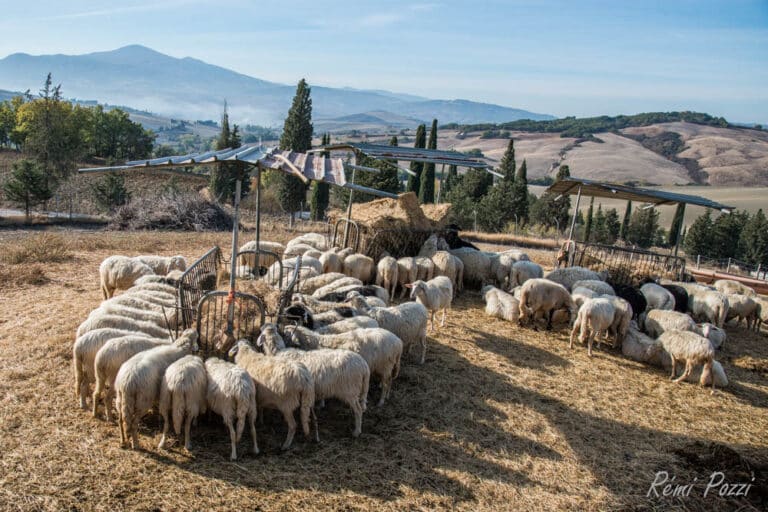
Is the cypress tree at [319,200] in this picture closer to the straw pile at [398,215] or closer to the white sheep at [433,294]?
the straw pile at [398,215]

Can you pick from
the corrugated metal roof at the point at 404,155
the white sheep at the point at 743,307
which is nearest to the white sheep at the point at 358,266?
the corrugated metal roof at the point at 404,155

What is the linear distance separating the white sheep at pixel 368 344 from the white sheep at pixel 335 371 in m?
0.48

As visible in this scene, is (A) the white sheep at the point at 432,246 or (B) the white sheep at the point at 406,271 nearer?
(B) the white sheep at the point at 406,271

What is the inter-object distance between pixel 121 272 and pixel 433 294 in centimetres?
649

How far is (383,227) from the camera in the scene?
46.8ft

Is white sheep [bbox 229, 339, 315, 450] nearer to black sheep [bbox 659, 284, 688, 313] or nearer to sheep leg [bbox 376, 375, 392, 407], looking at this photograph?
sheep leg [bbox 376, 375, 392, 407]

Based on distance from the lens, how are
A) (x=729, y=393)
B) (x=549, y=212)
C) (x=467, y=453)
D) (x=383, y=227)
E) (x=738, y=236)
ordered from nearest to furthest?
(x=467, y=453), (x=729, y=393), (x=383, y=227), (x=738, y=236), (x=549, y=212)

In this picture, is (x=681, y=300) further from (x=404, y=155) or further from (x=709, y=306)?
(x=404, y=155)

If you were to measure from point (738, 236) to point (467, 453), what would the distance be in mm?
49487

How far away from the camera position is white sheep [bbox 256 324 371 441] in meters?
6.36

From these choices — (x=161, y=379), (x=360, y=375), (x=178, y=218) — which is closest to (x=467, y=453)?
(x=360, y=375)

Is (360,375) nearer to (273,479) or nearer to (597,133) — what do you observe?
(273,479)

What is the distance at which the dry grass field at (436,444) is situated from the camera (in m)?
5.24
